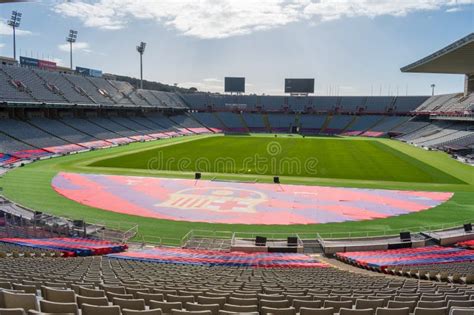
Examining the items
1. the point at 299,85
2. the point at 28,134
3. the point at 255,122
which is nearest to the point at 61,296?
the point at 28,134

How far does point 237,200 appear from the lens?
3209 cm

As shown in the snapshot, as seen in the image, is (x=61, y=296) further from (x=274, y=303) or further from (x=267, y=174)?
(x=267, y=174)

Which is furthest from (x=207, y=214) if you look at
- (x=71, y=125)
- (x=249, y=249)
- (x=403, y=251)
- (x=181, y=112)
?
(x=181, y=112)

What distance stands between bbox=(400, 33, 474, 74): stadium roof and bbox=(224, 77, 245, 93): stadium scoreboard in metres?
61.6

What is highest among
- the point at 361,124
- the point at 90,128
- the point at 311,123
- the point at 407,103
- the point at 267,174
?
the point at 407,103

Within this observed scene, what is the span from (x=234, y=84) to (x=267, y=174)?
91.6m

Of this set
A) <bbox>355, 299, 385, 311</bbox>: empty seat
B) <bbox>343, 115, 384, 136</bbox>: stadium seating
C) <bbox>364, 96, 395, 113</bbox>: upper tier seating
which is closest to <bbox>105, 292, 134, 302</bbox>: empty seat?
<bbox>355, 299, 385, 311</bbox>: empty seat

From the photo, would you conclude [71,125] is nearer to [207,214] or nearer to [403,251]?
[207,214]

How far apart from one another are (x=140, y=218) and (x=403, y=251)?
16843 millimetres

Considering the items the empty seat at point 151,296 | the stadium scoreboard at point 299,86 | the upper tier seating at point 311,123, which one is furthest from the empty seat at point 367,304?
the stadium scoreboard at point 299,86

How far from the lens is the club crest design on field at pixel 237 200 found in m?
28.1

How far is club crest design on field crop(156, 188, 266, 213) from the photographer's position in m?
29.9

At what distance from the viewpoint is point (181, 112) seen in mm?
119625

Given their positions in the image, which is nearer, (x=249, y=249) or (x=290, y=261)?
(x=290, y=261)
